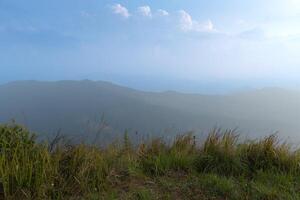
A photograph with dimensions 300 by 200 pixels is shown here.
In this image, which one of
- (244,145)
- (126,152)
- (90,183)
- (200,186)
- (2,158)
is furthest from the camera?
(244,145)

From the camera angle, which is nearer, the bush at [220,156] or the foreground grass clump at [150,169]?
the foreground grass clump at [150,169]

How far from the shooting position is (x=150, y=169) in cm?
527

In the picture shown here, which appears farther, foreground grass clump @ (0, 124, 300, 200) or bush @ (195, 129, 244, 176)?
bush @ (195, 129, 244, 176)

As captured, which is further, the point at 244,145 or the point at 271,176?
the point at 244,145

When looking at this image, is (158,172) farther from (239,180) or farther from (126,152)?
(239,180)

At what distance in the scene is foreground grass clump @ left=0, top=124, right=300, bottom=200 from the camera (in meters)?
4.27

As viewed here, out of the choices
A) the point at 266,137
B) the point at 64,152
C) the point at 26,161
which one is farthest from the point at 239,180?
the point at 26,161

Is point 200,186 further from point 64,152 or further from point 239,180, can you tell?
point 64,152

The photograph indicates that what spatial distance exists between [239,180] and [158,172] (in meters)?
1.07

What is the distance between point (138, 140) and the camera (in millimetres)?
6238

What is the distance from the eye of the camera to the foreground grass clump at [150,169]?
427 cm

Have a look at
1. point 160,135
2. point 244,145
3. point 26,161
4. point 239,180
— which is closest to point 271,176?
point 239,180

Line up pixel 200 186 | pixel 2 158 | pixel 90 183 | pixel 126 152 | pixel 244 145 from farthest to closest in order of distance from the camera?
pixel 244 145 < pixel 126 152 < pixel 200 186 < pixel 90 183 < pixel 2 158

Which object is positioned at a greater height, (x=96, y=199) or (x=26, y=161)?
(x=26, y=161)
